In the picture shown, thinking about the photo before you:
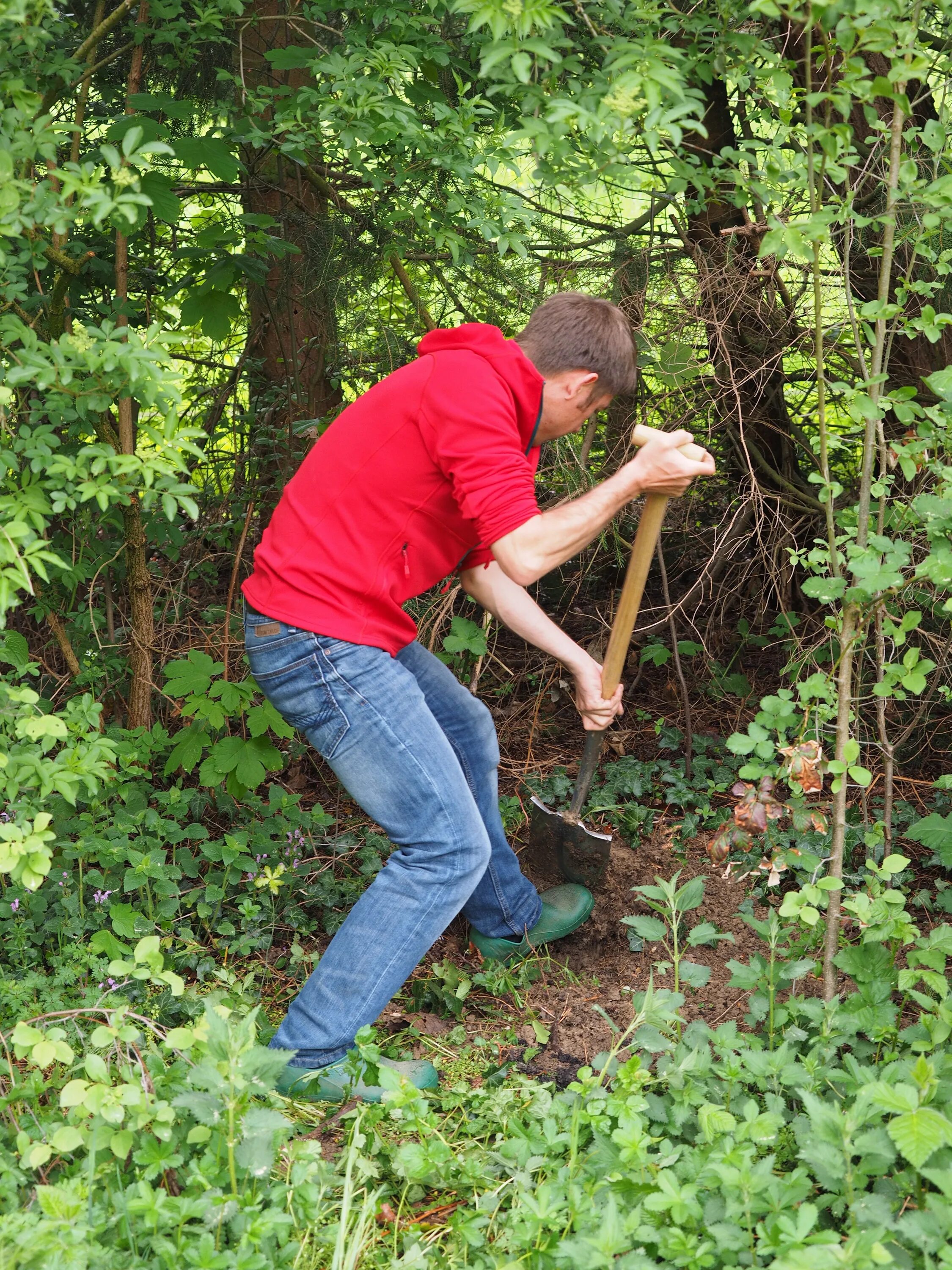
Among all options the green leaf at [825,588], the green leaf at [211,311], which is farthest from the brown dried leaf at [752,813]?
the green leaf at [211,311]

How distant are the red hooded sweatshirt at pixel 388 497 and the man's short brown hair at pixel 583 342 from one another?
0.21 feet

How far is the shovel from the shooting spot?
9.16ft

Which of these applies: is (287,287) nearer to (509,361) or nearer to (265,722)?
(265,722)

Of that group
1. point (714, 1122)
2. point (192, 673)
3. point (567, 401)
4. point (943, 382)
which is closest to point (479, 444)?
point (567, 401)

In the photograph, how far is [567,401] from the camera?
256cm

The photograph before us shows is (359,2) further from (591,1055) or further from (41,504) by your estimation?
(591,1055)

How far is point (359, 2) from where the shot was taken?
8.94ft

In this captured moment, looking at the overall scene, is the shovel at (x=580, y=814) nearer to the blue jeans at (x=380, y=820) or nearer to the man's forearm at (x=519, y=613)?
the man's forearm at (x=519, y=613)

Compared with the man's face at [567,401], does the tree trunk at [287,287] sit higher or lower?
higher

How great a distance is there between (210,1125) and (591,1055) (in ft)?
3.43

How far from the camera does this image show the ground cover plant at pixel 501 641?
1.94m

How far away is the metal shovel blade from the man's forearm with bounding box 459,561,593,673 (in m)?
0.58

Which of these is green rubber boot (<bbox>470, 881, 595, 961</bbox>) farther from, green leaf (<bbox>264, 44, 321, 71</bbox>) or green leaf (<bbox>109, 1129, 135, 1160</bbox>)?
green leaf (<bbox>264, 44, 321, 71</bbox>)

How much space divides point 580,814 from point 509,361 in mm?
1487
